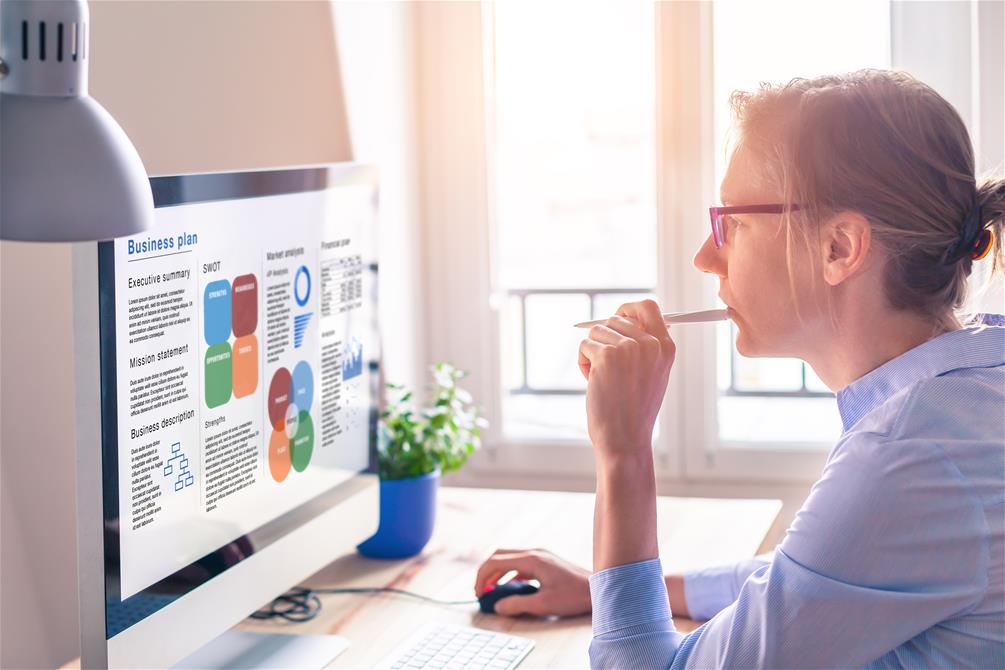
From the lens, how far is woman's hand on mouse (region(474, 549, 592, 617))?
57.2 inches

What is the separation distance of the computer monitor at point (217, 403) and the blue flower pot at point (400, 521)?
8 centimetres

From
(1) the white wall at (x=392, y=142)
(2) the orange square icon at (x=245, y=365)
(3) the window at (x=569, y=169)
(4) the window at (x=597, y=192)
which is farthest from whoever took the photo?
(3) the window at (x=569, y=169)

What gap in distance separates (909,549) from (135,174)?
2.25ft

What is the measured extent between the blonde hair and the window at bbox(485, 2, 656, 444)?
60.8 inches

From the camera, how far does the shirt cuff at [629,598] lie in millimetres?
1042

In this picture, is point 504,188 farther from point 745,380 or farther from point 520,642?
point 520,642

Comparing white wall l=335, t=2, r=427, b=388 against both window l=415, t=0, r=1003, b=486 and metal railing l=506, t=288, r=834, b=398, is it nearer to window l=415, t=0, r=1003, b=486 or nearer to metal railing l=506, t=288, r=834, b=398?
window l=415, t=0, r=1003, b=486

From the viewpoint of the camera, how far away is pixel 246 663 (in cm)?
132

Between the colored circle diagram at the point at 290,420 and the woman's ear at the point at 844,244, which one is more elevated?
the woman's ear at the point at 844,244

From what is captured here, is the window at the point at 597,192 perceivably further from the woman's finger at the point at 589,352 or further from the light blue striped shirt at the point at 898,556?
the light blue striped shirt at the point at 898,556

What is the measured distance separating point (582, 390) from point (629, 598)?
1.75 meters

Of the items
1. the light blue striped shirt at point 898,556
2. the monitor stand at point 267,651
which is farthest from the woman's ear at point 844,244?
the monitor stand at point 267,651

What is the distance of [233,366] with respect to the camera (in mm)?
1252

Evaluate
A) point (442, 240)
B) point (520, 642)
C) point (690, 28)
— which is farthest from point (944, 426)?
point (442, 240)
